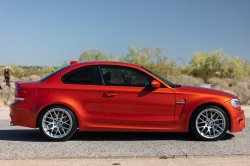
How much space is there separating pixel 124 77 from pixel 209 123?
79.9 inches

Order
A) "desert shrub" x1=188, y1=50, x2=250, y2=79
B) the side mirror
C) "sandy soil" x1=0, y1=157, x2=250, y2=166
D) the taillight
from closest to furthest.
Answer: "sandy soil" x1=0, y1=157, x2=250, y2=166
the side mirror
the taillight
"desert shrub" x1=188, y1=50, x2=250, y2=79

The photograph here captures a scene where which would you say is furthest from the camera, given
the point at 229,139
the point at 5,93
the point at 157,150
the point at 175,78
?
the point at 175,78

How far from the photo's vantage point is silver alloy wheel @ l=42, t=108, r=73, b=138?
6004mm

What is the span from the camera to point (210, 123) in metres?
6.07

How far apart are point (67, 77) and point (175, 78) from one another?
52.0ft

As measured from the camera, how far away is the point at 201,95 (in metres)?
6.09

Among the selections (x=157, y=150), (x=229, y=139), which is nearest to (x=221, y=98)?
(x=229, y=139)

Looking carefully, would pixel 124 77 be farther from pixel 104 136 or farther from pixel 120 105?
pixel 104 136

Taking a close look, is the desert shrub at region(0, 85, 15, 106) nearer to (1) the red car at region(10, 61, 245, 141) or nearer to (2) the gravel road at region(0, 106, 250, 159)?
(2) the gravel road at region(0, 106, 250, 159)

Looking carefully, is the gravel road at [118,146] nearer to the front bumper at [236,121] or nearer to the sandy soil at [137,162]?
the sandy soil at [137,162]

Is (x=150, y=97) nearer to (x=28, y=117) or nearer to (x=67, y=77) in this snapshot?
(x=67, y=77)

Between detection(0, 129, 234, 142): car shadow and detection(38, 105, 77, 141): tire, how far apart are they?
322 millimetres

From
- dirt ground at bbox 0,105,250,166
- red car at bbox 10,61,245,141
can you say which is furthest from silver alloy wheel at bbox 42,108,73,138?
dirt ground at bbox 0,105,250,166

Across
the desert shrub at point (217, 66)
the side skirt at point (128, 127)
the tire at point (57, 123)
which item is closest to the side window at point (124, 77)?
the side skirt at point (128, 127)
